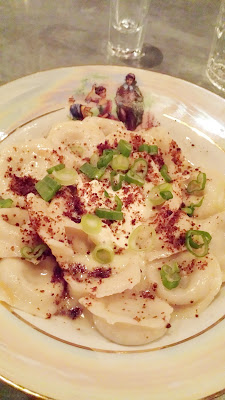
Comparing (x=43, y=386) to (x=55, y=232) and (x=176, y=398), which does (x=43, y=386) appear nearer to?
(x=176, y=398)

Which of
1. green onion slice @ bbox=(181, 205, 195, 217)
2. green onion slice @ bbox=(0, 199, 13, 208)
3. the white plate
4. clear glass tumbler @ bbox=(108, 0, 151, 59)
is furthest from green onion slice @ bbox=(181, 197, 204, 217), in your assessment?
clear glass tumbler @ bbox=(108, 0, 151, 59)

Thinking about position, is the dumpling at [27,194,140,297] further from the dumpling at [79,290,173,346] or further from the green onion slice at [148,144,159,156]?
the green onion slice at [148,144,159,156]

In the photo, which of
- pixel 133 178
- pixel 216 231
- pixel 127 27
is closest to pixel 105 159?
pixel 133 178

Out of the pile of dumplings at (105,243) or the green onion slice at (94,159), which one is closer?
the pile of dumplings at (105,243)

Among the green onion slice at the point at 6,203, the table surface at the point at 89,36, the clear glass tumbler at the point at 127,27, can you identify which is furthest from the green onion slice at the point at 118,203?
the clear glass tumbler at the point at 127,27

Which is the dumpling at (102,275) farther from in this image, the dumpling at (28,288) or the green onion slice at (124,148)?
the green onion slice at (124,148)

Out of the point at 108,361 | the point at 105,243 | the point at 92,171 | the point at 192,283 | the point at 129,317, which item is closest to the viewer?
the point at 108,361

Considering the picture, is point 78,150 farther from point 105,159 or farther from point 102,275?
point 102,275
